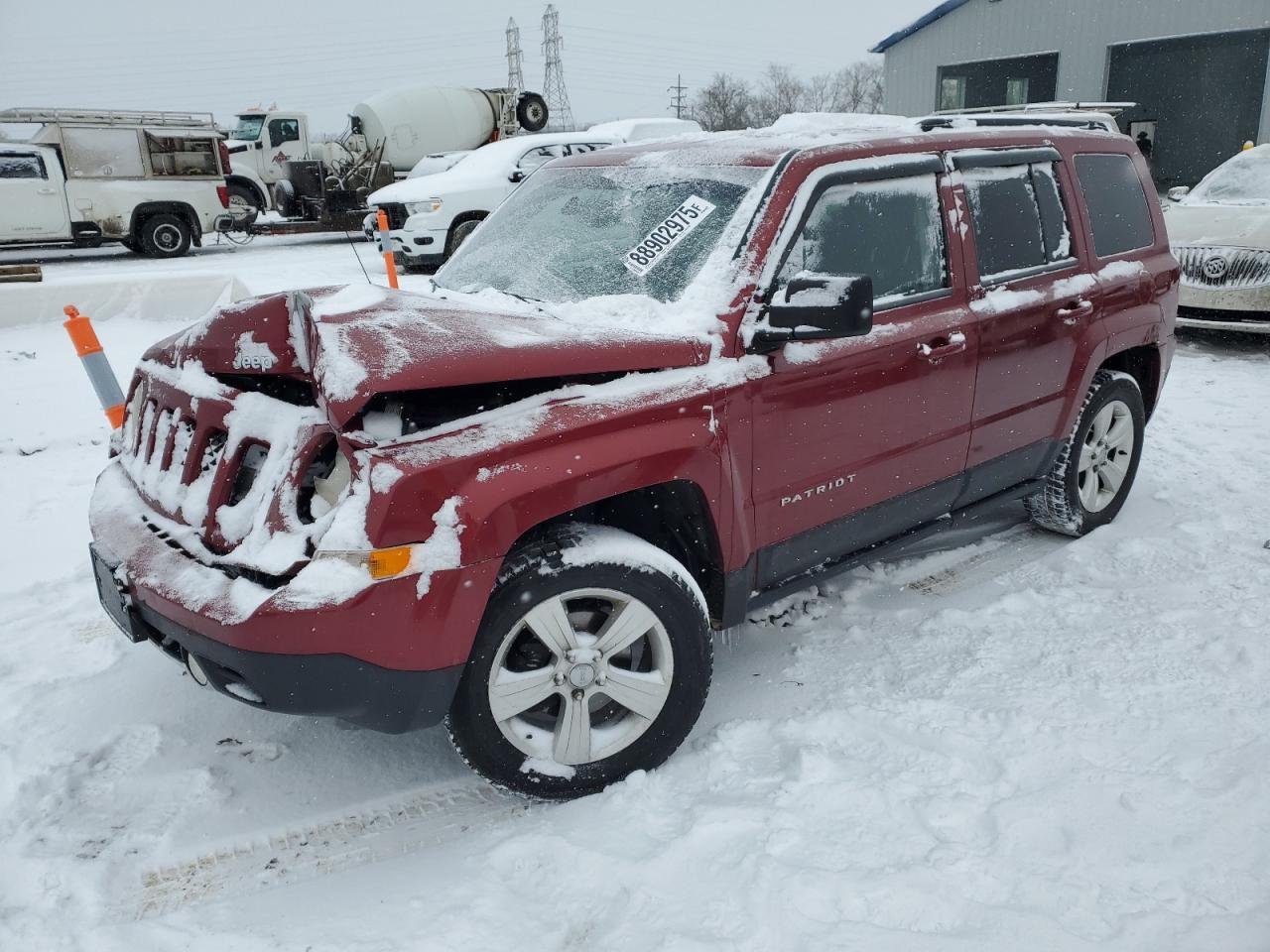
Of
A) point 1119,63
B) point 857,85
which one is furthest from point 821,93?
point 1119,63

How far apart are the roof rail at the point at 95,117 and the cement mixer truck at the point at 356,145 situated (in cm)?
222

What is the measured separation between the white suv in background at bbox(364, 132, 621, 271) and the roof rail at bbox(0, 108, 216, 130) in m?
4.76

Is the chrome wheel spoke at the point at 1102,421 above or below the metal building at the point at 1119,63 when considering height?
below

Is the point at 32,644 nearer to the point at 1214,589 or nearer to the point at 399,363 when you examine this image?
the point at 399,363

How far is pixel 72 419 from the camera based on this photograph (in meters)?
6.12

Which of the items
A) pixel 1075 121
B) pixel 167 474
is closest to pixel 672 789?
pixel 167 474

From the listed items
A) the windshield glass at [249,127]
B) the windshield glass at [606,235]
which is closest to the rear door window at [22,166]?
the windshield glass at [249,127]

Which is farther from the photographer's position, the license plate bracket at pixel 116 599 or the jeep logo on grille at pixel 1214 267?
the jeep logo on grille at pixel 1214 267

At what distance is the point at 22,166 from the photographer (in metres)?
14.1

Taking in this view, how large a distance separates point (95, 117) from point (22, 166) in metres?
1.31

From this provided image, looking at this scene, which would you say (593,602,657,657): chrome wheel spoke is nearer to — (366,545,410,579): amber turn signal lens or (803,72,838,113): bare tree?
(366,545,410,579): amber turn signal lens

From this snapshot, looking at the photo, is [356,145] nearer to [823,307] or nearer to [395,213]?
[395,213]

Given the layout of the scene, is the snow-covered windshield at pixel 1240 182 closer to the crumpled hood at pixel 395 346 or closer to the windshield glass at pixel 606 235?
the windshield glass at pixel 606 235

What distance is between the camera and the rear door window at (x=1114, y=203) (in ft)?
13.3
